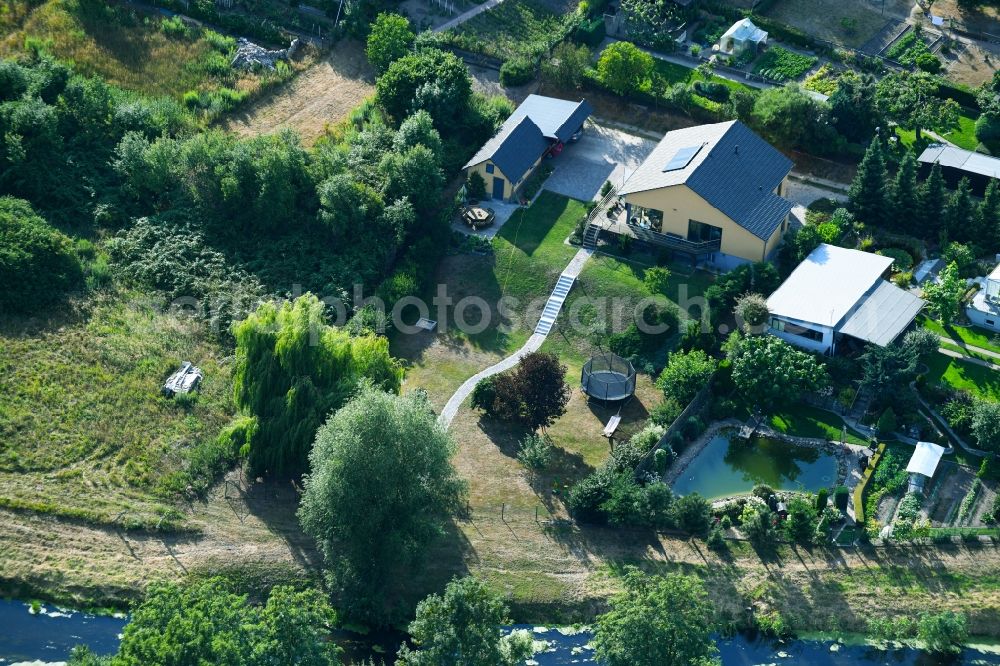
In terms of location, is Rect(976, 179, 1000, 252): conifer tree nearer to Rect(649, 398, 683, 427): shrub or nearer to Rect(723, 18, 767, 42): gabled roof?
Rect(723, 18, 767, 42): gabled roof

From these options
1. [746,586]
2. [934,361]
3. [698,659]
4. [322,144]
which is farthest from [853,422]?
[322,144]

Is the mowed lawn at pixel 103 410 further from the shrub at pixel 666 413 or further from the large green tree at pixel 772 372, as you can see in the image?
the large green tree at pixel 772 372

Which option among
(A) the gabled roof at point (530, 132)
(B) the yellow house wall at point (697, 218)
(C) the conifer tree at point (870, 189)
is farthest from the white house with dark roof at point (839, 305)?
(A) the gabled roof at point (530, 132)

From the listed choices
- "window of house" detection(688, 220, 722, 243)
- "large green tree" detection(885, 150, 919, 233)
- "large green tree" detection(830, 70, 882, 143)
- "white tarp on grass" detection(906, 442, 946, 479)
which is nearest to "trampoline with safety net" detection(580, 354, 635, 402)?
"window of house" detection(688, 220, 722, 243)

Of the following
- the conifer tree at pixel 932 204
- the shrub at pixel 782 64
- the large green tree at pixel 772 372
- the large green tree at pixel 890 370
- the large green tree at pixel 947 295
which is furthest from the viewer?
the shrub at pixel 782 64

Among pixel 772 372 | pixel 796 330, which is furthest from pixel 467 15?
pixel 772 372
